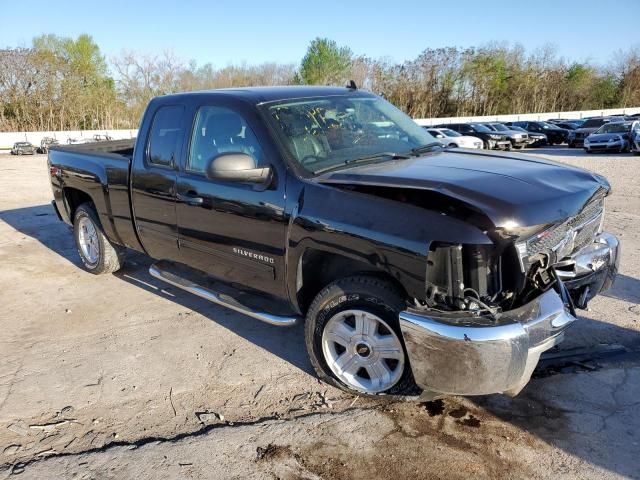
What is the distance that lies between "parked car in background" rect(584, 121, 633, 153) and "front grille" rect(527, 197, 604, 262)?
2055 centimetres

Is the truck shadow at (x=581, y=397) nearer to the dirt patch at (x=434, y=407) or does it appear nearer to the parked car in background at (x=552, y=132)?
the dirt patch at (x=434, y=407)

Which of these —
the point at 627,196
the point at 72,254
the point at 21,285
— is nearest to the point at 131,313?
the point at 21,285

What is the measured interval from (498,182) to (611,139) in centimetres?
2164

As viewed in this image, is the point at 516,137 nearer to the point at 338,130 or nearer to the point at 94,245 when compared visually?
the point at 94,245

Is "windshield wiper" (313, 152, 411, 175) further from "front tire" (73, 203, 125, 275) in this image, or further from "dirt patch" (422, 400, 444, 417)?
"front tire" (73, 203, 125, 275)

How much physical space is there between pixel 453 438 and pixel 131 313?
130 inches

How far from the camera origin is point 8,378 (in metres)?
3.84

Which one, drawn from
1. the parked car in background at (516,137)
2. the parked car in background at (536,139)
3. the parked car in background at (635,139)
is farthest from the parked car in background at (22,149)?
the parked car in background at (635,139)

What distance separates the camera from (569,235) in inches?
124

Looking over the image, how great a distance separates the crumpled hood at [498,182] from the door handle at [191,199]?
115 cm

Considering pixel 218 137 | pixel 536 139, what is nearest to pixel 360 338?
pixel 218 137

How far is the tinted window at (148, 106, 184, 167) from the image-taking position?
432 centimetres

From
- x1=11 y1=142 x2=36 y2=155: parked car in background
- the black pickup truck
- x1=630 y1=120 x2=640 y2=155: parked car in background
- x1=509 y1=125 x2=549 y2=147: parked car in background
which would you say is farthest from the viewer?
x1=11 y1=142 x2=36 y2=155: parked car in background

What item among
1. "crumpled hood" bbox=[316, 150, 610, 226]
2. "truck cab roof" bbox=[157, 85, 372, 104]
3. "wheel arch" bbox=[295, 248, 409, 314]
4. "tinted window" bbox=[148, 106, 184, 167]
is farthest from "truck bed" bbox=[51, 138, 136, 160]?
"crumpled hood" bbox=[316, 150, 610, 226]
